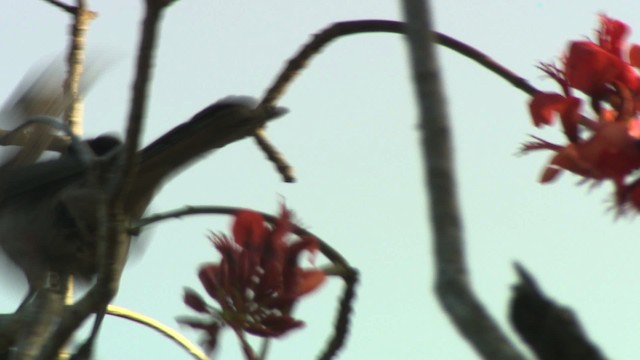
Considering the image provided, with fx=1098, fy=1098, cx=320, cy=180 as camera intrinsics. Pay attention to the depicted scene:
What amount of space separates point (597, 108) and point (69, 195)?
2989 millimetres

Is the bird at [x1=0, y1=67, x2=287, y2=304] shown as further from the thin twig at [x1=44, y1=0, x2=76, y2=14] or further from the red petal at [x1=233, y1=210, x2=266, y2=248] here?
the red petal at [x1=233, y1=210, x2=266, y2=248]

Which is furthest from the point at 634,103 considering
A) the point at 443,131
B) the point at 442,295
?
the point at 442,295

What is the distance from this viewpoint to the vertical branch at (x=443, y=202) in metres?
0.72

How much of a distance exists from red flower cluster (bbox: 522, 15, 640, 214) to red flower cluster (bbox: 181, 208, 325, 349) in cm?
37

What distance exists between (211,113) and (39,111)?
193 cm

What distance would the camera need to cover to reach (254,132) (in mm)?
2479

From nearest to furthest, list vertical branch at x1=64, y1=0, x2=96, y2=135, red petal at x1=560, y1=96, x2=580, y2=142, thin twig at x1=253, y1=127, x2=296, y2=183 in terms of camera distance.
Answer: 1. red petal at x1=560, y1=96, x2=580, y2=142
2. thin twig at x1=253, y1=127, x2=296, y2=183
3. vertical branch at x1=64, y1=0, x2=96, y2=135

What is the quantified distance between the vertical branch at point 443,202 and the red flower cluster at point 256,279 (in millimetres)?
662

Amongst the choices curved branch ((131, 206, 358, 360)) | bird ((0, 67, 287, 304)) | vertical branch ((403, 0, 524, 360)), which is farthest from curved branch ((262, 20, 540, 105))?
bird ((0, 67, 287, 304))

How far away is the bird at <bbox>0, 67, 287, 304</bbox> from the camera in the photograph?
10.5 ft

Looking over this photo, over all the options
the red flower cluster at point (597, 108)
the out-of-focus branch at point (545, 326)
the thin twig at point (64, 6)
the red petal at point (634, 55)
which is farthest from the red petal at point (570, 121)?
the thin twig at point (64, 6)

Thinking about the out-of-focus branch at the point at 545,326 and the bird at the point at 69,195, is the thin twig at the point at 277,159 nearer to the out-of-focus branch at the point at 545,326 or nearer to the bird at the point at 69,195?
the bird at the point at 69,195

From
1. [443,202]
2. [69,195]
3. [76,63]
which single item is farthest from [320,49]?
[69,195]

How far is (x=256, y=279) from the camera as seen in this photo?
1520 millimetres
